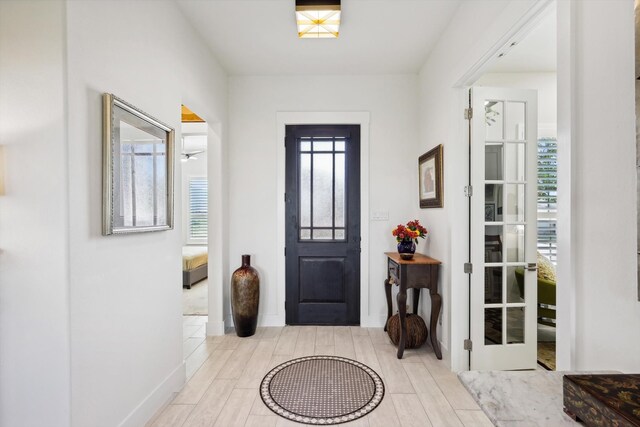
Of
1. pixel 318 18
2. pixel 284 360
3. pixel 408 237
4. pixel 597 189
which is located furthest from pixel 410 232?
pixel 318 18

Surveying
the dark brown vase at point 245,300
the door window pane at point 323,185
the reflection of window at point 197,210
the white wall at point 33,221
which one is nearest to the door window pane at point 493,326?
the door window pane at point 323,185

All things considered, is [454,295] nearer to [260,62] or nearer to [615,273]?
[615,273]

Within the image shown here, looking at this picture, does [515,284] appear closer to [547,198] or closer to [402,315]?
[402,315]

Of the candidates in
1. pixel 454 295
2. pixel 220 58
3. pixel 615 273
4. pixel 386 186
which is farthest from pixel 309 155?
pixel 615 273

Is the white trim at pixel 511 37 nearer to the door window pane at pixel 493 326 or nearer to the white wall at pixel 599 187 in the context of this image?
the white wall at pixel 599 187

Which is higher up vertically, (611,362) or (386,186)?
(386,186)

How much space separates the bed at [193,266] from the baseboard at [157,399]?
10.0 ft

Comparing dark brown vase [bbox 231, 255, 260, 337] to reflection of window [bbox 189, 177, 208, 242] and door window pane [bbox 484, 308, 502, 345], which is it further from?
reflection of window [bbox 189, 177, 208, 242]

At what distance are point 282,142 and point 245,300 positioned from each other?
1728 millimetres

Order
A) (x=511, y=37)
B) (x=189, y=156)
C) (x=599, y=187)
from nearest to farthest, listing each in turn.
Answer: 1. (x=599, y=187)
2. (x=511, y=37)
3. (x=189, y=156)

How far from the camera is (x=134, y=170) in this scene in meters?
1.76

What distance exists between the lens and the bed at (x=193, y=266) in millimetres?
5285

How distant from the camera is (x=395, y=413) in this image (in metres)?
2.01

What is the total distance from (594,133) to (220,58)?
122 inches
